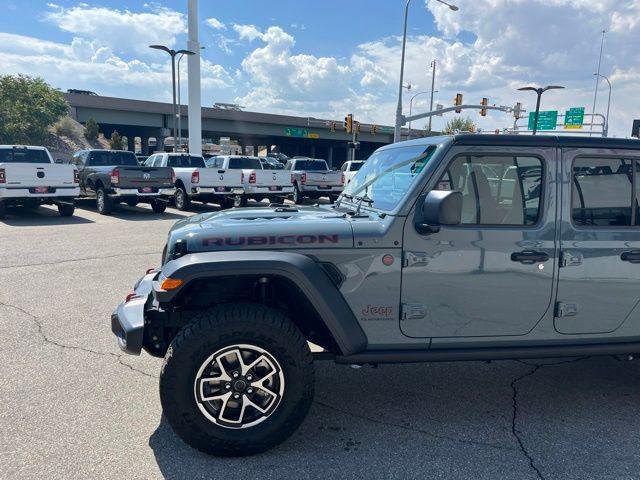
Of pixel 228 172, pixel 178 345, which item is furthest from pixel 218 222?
pixel 228 172

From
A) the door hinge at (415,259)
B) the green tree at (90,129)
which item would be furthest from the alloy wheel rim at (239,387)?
the green tree at (90,129)

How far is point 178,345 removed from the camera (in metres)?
2.61

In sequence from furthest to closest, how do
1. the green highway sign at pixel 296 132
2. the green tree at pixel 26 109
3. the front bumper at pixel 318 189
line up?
the green highway sign at pixel 296 132, the green tree at pixel 26 109, the front bumper at pixel 318 189

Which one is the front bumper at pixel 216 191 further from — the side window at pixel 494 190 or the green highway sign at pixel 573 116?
the green highway sign at pixel 573 116

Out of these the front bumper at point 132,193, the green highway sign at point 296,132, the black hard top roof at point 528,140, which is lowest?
the front bumper at point 132,193

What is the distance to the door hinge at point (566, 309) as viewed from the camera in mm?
2988

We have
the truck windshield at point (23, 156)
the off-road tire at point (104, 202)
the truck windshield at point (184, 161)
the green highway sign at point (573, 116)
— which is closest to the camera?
the truck windshield at point (23, 156)

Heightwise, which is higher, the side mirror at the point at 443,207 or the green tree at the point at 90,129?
the green tree at the point at 90,129

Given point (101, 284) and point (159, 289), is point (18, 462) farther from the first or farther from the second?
point (101, 284)

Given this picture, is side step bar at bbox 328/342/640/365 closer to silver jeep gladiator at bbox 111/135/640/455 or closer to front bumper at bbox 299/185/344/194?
silver jeep gladiator at bbox 111/135/640/455

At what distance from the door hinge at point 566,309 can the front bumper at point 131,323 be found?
101 inches

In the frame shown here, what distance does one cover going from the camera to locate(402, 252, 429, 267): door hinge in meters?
2.83

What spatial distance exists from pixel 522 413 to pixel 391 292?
1.42m

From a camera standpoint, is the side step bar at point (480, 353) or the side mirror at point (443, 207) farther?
the side step bar at point (480, 353)
